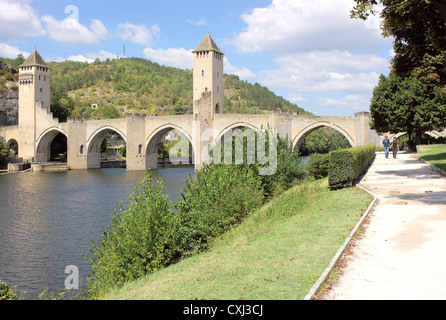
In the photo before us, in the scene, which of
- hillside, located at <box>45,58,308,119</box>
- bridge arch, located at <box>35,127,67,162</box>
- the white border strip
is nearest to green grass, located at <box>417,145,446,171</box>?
the white border strip

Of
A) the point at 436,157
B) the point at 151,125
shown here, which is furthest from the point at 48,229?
the point at 151,125

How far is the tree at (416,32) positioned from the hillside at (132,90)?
6630 centimetres

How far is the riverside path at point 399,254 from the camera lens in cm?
425

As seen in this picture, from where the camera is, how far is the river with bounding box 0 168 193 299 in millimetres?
9828

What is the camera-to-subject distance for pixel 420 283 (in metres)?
4.39

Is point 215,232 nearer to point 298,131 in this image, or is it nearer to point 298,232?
point 298,232

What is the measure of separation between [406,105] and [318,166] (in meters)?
14.4

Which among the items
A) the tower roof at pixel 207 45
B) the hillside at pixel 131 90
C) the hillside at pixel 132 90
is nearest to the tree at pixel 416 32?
the tower roof at pixel 207 45

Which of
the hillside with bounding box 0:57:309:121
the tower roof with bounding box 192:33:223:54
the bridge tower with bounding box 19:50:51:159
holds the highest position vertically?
the hillside with bounding box 0:57:309:121

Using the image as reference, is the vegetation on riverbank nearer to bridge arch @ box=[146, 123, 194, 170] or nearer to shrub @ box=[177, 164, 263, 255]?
shrub @ box=[177, 164, 263, 255]

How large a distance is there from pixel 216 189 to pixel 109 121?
117ft

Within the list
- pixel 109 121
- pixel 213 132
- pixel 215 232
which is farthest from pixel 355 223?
pixel 109 121

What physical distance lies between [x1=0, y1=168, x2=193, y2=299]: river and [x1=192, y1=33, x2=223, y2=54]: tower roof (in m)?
18.5

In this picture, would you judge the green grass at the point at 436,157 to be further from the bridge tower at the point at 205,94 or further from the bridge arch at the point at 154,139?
the bridge arch at the point at 154,139
